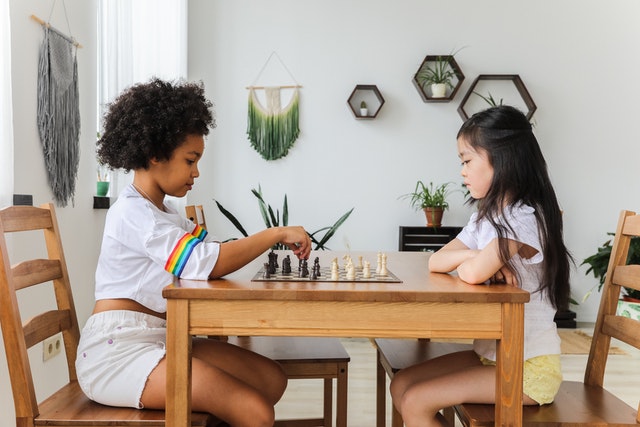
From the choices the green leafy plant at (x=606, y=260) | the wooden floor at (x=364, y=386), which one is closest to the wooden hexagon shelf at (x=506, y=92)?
the green leafy plant at (x=606, y=260)

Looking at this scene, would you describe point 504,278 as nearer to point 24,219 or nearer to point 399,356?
point 399,356

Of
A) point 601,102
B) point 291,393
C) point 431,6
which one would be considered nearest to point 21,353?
point 291,393

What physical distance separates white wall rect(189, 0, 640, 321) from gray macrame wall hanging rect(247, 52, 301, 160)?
7 cm

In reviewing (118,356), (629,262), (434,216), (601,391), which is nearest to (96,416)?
(118,356)

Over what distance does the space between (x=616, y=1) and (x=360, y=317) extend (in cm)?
469

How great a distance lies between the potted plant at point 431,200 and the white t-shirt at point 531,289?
3298 millimetres

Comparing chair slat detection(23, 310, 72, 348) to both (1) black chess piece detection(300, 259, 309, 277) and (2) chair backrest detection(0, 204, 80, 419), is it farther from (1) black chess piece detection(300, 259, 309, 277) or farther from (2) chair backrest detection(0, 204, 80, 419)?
(1) black chess piece detection(300, 259, 309, 277)

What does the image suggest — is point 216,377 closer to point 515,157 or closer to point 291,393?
point 515,157

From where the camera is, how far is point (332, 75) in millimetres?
4988

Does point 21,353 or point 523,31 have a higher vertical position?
point 523,31

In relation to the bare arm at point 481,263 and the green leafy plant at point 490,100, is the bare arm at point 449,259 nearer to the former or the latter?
the bare arm at point 481,263

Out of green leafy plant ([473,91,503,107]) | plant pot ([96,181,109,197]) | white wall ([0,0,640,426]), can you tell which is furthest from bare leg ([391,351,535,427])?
green leafy plant ([473,91,503,107])

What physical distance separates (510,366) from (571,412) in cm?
26

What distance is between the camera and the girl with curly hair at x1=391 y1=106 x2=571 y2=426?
144 centimetres
